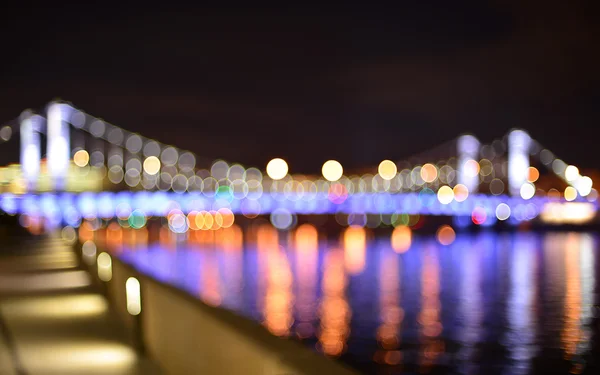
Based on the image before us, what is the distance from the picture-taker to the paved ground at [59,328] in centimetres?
545

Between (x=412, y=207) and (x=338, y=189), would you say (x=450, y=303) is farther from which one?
(x=338, y=189)

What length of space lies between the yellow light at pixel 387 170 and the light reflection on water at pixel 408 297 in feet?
109

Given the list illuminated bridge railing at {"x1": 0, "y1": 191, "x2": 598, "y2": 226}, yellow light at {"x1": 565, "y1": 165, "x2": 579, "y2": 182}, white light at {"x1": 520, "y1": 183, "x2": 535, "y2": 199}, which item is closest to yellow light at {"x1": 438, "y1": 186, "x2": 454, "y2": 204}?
illuminated bridge railing at {"x1": 0, "y1": 191, "x2": 598, "y2": 226}

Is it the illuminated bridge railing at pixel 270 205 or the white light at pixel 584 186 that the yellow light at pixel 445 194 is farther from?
the white light at pixel 584 186

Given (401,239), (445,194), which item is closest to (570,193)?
(445,194)

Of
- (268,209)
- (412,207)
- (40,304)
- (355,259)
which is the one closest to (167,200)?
(268,209)

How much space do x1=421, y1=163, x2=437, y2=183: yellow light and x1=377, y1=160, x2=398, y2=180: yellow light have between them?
9.54 ft

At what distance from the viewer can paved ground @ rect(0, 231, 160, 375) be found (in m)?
5.45

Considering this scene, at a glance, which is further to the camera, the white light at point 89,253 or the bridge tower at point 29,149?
the bridge tower at point 29,149

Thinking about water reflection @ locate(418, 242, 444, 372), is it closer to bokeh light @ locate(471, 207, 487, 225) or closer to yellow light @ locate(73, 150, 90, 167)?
yellow light @ locate(73, 150, 90, 167)

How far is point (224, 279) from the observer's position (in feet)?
116

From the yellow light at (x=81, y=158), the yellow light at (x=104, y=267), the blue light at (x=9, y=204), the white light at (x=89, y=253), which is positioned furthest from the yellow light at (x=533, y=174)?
the yellow light at (x=104, y=267)

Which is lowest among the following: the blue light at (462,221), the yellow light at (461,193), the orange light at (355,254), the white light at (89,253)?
the orange light at (355,254)

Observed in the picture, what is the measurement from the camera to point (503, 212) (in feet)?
268
